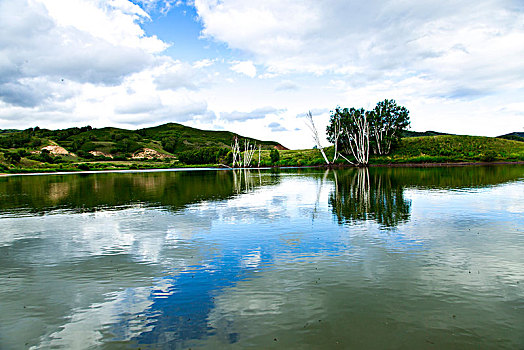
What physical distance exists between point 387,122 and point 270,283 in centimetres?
11734

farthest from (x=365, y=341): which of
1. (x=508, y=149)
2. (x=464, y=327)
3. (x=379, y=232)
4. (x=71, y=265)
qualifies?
(x=508, y=149)

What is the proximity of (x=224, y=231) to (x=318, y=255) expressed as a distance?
7.06m

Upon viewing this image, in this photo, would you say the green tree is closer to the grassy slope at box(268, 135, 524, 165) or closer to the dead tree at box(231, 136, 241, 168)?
the dead tree at box(231, 136, 241, 168)

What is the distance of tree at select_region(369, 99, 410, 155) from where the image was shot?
115000 mm

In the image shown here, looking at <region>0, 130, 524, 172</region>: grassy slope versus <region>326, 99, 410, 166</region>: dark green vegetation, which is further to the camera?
<region>326, 99, 410, 166</region>: dark green vegetation

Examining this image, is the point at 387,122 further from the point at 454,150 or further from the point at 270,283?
the point at 270,283

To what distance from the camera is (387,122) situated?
116812 millimetres

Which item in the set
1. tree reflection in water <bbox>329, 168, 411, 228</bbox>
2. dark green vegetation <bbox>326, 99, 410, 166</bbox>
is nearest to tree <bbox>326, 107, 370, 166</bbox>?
dark green vegetation <bbox>326, 99, 410, 166</bbox>

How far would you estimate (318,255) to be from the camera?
1389cm

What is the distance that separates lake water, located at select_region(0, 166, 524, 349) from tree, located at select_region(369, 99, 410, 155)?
97.9 meters

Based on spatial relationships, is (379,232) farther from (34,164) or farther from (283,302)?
(34,164)

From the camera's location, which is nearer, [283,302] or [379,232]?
[283,302]

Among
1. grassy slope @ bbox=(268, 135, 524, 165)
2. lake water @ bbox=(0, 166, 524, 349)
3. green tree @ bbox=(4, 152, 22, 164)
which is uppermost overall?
green tree @ bbox=(4, 152, 22, 164)

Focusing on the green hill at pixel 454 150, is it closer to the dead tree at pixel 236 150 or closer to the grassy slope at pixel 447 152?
the grassy slope at pixel 447 152
